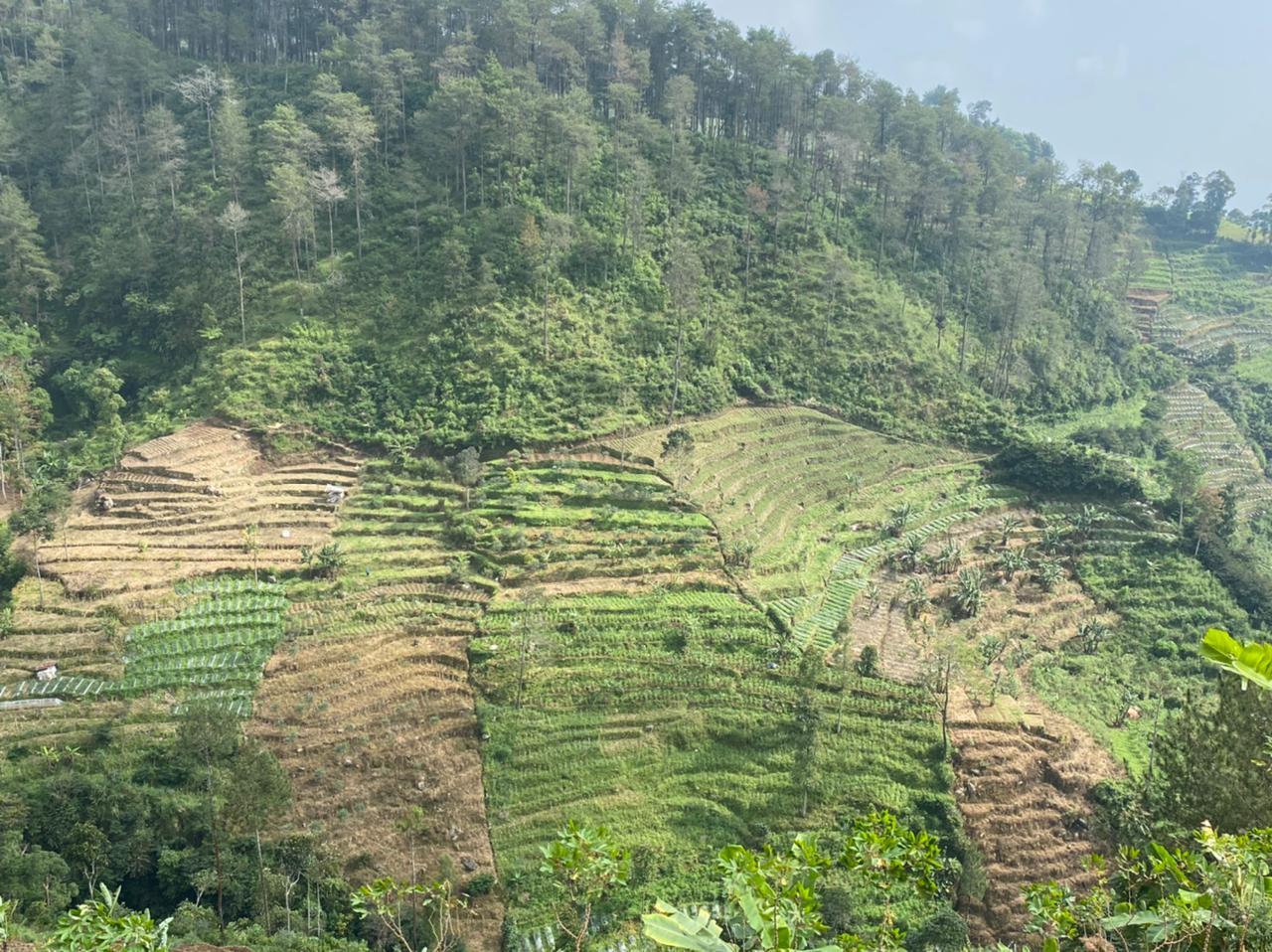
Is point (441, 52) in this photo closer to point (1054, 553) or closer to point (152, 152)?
point (152, 152)

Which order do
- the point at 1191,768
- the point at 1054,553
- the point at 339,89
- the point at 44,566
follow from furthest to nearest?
the point at 339,89 < the point at 1054,553 < the point at 44,566 < the point at 1191,768

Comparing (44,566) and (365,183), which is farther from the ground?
(365,183)

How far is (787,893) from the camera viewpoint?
563cm

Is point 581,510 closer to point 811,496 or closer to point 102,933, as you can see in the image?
point 811,496

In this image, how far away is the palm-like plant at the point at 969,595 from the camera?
32781 mm

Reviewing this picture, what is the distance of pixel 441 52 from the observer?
57.6m

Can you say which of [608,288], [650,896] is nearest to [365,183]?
[608,288]

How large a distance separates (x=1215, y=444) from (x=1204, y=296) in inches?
971

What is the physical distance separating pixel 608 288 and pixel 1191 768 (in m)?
32.3

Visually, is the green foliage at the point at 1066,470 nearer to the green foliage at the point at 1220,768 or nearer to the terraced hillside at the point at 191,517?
the green foliage at the point at 1220,768

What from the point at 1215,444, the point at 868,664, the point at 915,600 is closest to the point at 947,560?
the point at 915,600

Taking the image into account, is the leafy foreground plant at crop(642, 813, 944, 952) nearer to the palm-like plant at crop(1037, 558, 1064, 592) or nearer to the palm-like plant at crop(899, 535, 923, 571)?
the palm-like plant at crop(899, 535, 923, 571)

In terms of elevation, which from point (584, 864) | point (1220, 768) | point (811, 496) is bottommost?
point (811, 496)

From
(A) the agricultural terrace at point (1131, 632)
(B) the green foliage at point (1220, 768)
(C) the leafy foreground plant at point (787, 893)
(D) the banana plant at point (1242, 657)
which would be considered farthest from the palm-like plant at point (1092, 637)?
(D) the banana plant at point (1242, 657)
